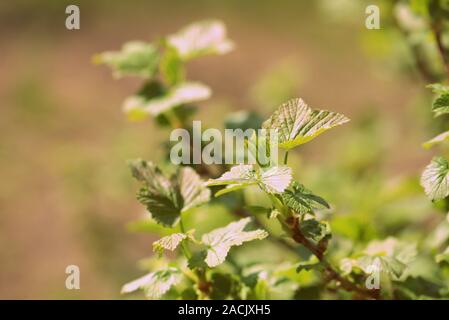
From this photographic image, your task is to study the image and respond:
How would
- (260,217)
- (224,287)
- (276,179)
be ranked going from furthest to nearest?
1. (260,217)
2. (224,287)
3. (276,179)

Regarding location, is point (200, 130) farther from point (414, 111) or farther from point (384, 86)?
point (384, 86)

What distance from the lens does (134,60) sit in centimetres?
95

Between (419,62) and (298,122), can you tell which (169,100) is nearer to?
(298,122)

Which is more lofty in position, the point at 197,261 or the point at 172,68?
the point at 172,68

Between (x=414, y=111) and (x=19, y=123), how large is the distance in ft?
4.79

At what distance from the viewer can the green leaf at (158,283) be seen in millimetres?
670

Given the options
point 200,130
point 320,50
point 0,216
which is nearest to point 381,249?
point 200,130

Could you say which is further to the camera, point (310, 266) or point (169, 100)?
point (169, 100)

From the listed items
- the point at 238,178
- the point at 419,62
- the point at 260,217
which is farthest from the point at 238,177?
the point at 419,62

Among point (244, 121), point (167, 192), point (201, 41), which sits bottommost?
point (167, 192)

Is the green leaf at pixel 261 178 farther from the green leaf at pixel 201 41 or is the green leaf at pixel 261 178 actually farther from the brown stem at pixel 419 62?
the brown stem at pixel 419 62

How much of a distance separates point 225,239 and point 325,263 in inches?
4.2

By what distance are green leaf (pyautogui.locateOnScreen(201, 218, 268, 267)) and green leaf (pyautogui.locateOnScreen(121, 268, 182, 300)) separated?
0.05 metres

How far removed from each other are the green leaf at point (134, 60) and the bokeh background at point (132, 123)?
231 millimetres
